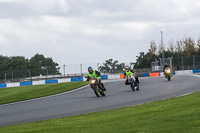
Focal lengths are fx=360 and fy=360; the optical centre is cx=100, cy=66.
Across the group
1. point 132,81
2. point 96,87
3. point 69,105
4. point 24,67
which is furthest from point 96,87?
point 24,67

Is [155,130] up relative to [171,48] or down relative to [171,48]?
down

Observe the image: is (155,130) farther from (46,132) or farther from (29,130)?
(29,130)

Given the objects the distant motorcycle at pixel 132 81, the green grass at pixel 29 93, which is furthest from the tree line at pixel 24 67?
the distant motorcycle at pixel 132 81

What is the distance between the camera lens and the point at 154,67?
66812 mm

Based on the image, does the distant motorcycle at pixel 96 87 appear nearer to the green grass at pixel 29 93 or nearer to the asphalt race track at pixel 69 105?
the asphalt race track at pixel 69 105

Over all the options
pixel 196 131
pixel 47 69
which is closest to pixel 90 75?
pixel 196 131

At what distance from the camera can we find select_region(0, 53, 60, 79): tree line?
5047 centimetres

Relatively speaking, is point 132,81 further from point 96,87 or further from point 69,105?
point 69,105

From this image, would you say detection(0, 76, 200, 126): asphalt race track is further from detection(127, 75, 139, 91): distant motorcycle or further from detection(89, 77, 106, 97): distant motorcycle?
detection(127, 75, 139, 91): distant motorcycle

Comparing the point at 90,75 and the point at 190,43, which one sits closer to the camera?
the point at 90,75

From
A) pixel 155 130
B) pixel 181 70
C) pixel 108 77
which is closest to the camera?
pixel 155 130

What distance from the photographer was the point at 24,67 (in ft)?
372

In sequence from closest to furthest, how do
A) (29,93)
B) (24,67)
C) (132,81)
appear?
1. (132,81)
2. (29,93)
3. (24,67)

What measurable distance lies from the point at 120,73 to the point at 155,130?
156ft
